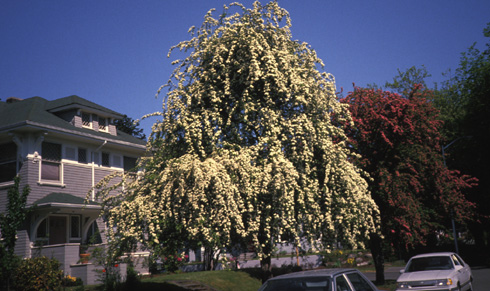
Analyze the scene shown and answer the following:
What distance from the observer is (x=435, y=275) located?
1484 centimetres

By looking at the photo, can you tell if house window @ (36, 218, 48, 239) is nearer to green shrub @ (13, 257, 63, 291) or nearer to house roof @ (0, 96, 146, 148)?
house roof @ (0, 96, 146, 148)

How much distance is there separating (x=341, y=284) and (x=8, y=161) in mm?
21944

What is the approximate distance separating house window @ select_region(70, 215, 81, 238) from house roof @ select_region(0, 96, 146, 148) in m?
4.77

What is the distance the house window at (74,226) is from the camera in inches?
1039

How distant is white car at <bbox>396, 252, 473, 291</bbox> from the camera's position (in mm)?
14487

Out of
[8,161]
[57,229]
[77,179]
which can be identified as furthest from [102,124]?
[57,229]

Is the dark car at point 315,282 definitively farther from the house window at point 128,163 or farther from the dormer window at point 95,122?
the house window at point 128,163

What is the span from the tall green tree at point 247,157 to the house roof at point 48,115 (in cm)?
1345

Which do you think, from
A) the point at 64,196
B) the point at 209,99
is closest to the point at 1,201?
the point at 64,196

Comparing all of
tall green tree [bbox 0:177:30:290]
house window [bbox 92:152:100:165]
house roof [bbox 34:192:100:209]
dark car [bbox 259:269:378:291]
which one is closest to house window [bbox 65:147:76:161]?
house window [bbox 92:152:100:165]

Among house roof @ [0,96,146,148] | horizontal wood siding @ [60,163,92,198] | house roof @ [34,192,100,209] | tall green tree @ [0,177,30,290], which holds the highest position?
house roof @ [0,96,146,148]

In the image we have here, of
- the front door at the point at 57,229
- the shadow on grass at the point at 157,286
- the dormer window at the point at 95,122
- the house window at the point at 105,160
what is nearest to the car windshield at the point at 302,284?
the shadow on grass at the point at 157,286

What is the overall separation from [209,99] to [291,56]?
8.56 feet

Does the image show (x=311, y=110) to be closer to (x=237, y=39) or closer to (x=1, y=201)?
(x=237, y=39)
